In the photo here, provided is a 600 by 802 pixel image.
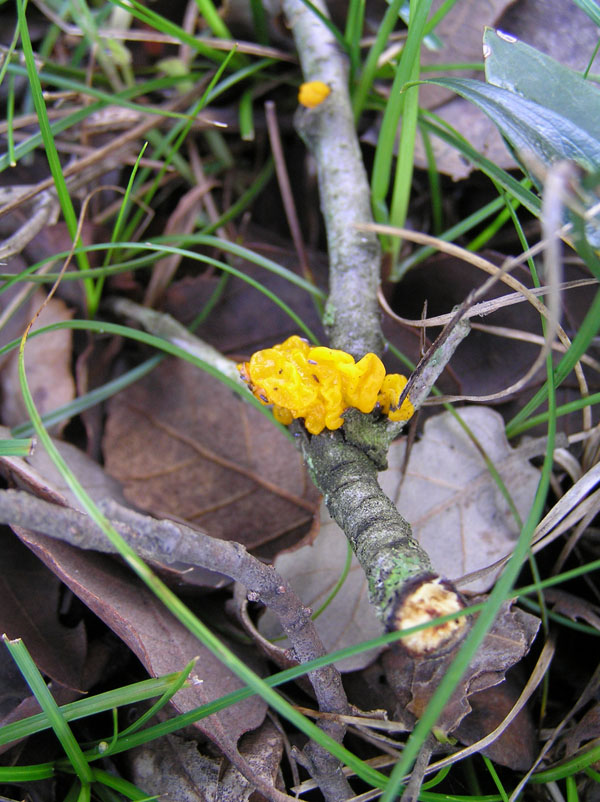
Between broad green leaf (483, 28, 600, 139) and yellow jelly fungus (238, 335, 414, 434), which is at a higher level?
broad green leaf (483, 28, 600, 139)

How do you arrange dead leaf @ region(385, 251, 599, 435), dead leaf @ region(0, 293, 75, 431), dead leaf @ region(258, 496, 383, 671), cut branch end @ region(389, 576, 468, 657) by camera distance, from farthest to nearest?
dead leaf @ region(0, 293, 75, 431) < dead leaf @ region(385, 251, 599, 435) < dead leaf @ region(258, 496, 383, 671) < cut branch end @ region(389, 576, 468, 657)

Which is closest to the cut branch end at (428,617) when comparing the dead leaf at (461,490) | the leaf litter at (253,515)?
the leaf litter at (253,515)

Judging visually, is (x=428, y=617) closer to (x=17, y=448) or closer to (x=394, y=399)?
(x=394, y=399)

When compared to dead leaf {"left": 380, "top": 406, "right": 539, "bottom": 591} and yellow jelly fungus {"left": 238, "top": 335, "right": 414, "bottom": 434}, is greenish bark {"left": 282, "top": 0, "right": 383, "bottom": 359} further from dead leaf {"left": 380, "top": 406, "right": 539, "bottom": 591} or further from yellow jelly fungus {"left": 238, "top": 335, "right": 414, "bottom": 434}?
dead leaf {"left": 380, "top": 406, "right": 539, "bottom": 591}

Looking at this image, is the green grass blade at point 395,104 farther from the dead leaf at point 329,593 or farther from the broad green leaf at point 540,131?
the dead leaf at point 329,593

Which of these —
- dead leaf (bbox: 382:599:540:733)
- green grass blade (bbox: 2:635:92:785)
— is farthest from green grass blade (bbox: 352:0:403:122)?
green grass blade (bbox: 2:635:92:785)

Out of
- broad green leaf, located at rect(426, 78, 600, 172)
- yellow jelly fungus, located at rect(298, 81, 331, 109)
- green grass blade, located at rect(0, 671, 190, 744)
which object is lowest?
green grass blade, located at rect(0, 671, 190, 744)
